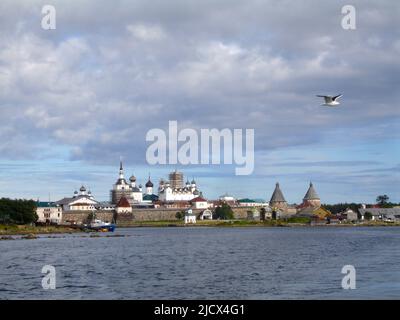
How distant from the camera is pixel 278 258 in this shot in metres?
44.6

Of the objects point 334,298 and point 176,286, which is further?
point 176,286

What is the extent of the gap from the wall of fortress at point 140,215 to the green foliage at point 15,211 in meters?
52.0

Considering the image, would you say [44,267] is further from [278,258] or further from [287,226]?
[287,226]

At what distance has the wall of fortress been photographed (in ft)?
532

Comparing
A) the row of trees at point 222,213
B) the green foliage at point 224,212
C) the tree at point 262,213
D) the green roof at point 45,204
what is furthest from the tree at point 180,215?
the green roof at point 45,204

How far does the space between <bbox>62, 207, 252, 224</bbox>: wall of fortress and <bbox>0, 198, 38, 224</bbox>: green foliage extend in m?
52.0

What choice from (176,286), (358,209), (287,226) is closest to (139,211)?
(287,226)

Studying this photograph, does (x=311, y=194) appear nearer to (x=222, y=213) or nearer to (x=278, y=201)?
(x=278, y=201)

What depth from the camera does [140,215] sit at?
16650cm

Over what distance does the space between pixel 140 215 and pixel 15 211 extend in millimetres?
62708

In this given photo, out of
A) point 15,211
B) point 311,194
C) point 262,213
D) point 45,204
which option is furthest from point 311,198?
point 15,211
